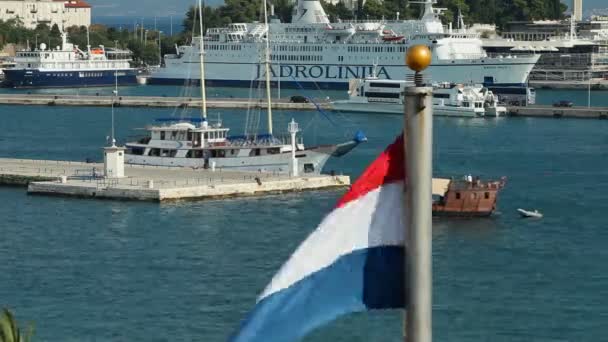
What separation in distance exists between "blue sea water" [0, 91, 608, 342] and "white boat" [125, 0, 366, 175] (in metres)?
2.11

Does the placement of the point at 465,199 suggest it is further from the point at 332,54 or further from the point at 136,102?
the point at 332,54

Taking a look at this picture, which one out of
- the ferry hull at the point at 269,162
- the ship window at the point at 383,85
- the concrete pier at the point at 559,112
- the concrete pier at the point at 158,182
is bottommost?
the concrete pier at the point at 559,112

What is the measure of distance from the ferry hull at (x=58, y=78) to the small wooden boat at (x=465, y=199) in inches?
1840

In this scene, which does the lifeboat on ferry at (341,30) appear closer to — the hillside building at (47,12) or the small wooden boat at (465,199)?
the hillside building at (47,12)

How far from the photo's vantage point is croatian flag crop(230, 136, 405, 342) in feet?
14.6

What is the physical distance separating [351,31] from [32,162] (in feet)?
131

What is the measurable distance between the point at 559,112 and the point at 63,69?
2661 centimetres

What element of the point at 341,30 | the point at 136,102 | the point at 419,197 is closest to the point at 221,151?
the point at 136,102

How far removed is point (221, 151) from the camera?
3203 centimetres

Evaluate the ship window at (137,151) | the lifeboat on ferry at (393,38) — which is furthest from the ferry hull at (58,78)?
the ship window at (137,151)

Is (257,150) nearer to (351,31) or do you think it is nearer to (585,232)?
(585,232)

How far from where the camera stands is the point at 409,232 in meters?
4.38

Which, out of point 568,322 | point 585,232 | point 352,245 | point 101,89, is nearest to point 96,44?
point 101,89

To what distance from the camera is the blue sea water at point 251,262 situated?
1712cm
